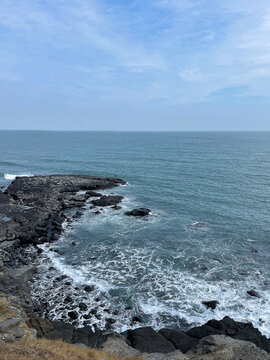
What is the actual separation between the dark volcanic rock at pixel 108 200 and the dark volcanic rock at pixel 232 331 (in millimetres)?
39734

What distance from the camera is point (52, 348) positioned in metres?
17.5

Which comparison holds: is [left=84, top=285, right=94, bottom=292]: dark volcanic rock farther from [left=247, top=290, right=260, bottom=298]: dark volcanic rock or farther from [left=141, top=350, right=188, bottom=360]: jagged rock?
[left=247, top=290, right=260, bottom=298]: dark volcanic rock

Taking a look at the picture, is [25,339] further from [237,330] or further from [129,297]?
[237,330]

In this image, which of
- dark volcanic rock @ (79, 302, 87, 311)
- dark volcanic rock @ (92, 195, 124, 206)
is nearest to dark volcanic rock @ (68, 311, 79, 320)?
dark volcanic rock @ (79, 302, 87, 311)

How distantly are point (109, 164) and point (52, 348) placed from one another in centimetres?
9878

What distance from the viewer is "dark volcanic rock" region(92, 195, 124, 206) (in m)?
61.8

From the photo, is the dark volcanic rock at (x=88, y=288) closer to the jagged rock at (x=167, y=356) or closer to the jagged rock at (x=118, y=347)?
the jagged rock at (x=118, y=347)

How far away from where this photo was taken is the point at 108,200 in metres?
63.2

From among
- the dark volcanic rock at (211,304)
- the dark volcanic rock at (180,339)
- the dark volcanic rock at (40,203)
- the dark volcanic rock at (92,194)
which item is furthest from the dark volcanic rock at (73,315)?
the dark volcanic rock at (92,194)

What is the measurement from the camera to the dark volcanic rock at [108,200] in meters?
61.8

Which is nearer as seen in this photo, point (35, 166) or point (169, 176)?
point (169, 176)

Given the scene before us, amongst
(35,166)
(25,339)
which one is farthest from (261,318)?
(35,166)

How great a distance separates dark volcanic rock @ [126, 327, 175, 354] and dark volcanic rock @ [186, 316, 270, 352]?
302 cm

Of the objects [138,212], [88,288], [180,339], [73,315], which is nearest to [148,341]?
[180,339]
